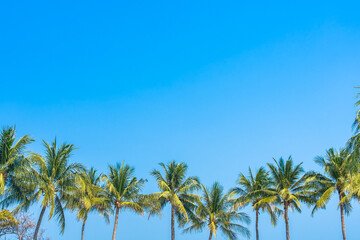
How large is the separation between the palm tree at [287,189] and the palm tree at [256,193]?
2.84 ft

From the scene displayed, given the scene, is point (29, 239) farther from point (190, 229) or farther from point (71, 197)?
point (190, 229)

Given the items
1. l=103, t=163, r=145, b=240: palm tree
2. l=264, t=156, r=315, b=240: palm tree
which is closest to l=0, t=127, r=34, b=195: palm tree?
l=103, t=163, r=145, b=240: palm tree

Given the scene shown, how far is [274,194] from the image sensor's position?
1432 inches

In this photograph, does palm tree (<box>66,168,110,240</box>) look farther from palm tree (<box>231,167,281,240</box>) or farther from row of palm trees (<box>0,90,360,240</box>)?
palm tree (<box>231,167,281,240</box>)

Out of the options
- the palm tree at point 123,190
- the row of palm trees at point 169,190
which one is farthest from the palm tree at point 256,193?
the palm tree at point 123,190

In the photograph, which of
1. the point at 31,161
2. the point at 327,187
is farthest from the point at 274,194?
the point at 31,161

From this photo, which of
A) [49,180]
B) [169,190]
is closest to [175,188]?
[169,190]

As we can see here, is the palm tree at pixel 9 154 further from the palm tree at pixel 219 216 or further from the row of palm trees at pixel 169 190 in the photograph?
the palm tree at pixel 219 216

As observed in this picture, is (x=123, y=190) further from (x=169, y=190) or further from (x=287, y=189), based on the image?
(x=287, y=189)

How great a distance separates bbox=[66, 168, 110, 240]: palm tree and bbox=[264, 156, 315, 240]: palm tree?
14.9 m

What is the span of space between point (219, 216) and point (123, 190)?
10541 mm

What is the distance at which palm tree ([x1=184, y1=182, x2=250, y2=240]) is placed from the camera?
1529 inches

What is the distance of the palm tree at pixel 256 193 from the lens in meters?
37.1

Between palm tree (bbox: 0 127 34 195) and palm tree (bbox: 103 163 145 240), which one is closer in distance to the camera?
palm tree (bbox: 0 127 34 195)
